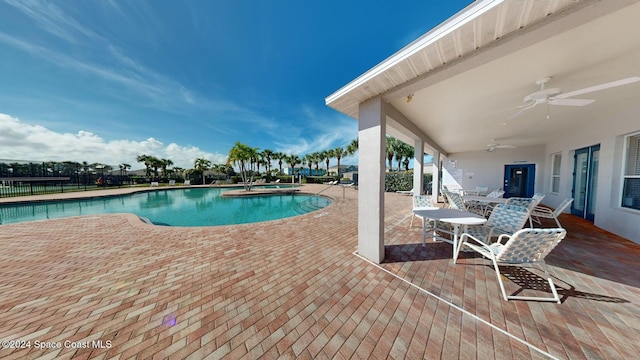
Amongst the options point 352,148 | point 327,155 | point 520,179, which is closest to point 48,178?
point 327,155

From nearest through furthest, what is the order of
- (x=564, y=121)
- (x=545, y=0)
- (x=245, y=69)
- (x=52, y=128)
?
1. (x=545, y=0)
2. (x=564, y=121)
3. (x=245, y=69)
4. (x=52, y=128)

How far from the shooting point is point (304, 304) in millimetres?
2018

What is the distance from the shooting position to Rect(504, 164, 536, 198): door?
911cm

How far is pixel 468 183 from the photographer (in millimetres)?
10852

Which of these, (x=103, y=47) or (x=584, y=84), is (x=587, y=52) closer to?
(x=584, y=84)

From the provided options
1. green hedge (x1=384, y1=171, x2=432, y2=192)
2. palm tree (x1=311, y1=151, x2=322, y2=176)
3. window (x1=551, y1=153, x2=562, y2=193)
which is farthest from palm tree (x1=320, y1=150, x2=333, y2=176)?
window (x1=551, y1=153, x2=562, y2=193)

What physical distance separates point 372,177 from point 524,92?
3.10 meters

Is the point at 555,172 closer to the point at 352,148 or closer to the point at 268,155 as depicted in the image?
the point at 352,148

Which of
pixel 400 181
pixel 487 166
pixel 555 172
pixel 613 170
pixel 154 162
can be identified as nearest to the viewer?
pixel 613 170

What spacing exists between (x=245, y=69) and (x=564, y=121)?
41.9 feet

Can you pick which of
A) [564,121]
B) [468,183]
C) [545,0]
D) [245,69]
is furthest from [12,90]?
[468,183]

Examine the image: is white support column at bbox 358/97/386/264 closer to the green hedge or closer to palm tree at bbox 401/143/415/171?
the green hedge

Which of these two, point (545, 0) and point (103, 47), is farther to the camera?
point (103, 47)

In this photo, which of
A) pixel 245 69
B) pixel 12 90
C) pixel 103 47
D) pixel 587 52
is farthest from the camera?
pixel 245 69
